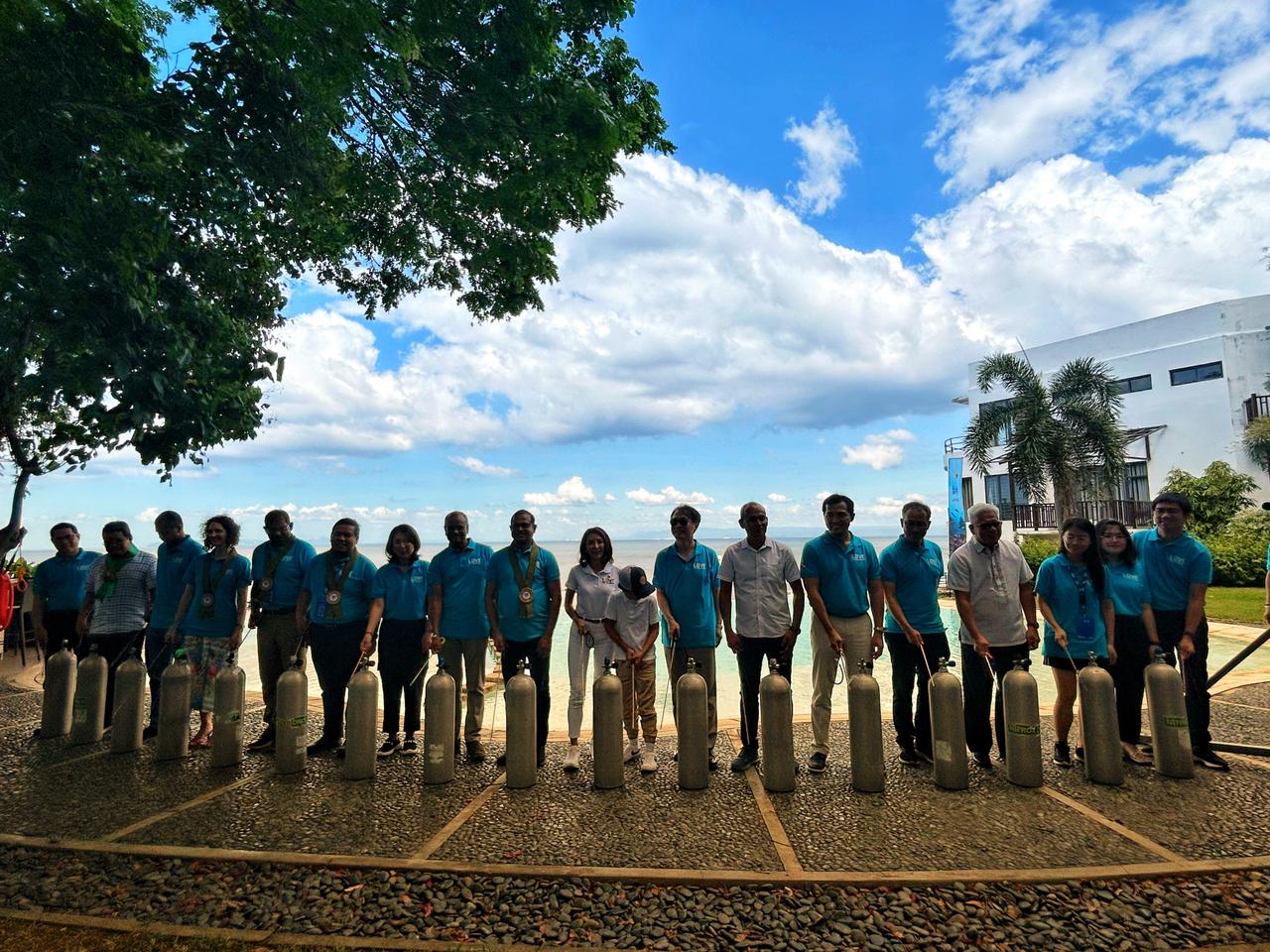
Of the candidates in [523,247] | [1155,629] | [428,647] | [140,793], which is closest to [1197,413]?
[1155,629]

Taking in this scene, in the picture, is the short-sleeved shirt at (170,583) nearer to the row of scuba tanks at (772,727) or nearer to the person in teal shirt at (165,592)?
the person in teal shirt at (165,592)

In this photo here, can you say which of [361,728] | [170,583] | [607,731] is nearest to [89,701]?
[170,583]

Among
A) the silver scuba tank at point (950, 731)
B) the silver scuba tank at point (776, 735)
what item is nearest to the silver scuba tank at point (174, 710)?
the silver scuba tank at point (776, 735)

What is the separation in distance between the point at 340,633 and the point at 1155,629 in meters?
6.71

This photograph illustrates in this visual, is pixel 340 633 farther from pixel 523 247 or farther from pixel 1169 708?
pixel 1169 708

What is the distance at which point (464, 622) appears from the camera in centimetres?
583

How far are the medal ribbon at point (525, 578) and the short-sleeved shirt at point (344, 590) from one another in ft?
4.17

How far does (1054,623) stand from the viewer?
5508 millimetres

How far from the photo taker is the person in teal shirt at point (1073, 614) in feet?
18.1

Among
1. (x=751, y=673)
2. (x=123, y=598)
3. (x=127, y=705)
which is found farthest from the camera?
(x=123, y=598)

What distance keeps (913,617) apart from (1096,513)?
1266 inches

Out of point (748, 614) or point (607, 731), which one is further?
point (748, 614)

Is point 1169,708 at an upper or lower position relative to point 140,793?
upper

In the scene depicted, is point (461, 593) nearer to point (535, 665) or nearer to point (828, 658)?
point (535, 665)
